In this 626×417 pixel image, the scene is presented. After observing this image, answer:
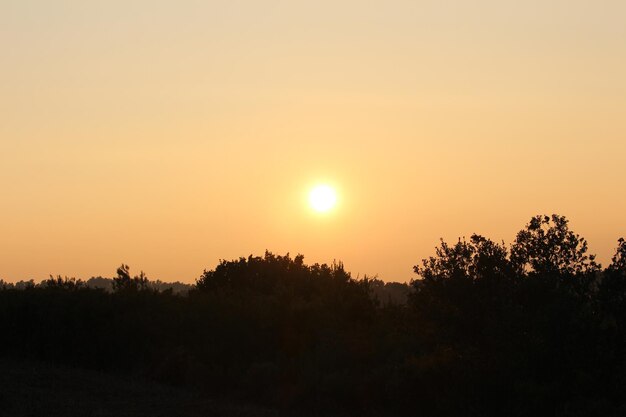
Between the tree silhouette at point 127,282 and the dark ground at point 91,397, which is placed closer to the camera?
the dark ground at point 91,397

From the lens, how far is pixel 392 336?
30672 millimetres

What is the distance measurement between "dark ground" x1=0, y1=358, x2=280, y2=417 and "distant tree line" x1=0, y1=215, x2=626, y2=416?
2006mm

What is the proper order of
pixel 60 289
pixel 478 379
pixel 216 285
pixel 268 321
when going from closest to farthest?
pixel 478 379, pixel 268 321, pixel 60 289, pixel 216 285

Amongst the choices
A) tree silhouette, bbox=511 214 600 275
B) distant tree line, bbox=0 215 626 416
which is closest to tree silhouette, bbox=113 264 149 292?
distant tree line, bbox=0 215 626 416

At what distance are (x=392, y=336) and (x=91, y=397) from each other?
9.35m

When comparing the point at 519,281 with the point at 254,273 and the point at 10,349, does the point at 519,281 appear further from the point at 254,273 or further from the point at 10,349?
the point at 254,273

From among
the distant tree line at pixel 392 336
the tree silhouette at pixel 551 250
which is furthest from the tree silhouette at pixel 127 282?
the tree silhouette at pixel 551 250

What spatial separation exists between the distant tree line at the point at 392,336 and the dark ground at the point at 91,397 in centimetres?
201

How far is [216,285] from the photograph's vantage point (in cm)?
4488

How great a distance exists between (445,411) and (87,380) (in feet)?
33.1

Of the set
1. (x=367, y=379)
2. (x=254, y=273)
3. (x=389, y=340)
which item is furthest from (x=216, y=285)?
(x=367, y=379)

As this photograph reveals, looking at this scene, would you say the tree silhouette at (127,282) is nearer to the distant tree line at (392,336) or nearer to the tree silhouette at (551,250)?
the distant tree line at (392,336)

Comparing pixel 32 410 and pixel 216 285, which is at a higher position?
pixel 216 285

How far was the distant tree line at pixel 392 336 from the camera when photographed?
2308 cm
